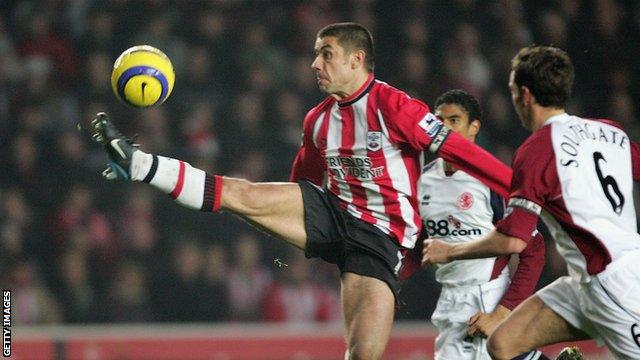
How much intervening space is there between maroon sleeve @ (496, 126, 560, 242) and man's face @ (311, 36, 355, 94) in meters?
1.29

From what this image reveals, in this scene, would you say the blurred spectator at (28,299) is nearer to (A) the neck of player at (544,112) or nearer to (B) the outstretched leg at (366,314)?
(B) the outstretched leg at (366,314)

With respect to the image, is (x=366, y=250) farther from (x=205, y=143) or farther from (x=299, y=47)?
(x=299, y=47)

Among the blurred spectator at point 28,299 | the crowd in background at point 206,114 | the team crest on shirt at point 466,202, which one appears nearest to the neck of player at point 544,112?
the team crest on shirt at point 466,202

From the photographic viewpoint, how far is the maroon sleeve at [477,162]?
16.2 ft

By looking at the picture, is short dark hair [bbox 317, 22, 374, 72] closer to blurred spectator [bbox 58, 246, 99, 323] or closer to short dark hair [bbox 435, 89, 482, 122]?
short dark hair [bbox 435, 89, 482, 122]

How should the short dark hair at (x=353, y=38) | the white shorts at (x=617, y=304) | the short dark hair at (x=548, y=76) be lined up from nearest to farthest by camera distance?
the white shorts at (x=617, y=304) < the short dark hair at (x=548, y=76) < the short dark hair at (x=353, y=38)

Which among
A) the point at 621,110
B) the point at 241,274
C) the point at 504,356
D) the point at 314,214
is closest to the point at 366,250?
the point at 314,214

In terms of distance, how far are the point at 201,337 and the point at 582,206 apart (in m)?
4.43

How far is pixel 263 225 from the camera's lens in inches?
203

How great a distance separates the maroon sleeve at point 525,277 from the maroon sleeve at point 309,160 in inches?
46.7

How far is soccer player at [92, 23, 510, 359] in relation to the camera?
16.4 feet

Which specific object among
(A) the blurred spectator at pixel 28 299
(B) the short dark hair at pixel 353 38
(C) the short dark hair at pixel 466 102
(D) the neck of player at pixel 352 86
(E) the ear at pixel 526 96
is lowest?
(A) the blurred spectator at pixel 28 299

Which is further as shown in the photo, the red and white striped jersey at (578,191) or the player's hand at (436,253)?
the player's hand at (436,253)

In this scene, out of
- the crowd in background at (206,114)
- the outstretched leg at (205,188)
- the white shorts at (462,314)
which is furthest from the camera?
the crowd in background at (206,114)
